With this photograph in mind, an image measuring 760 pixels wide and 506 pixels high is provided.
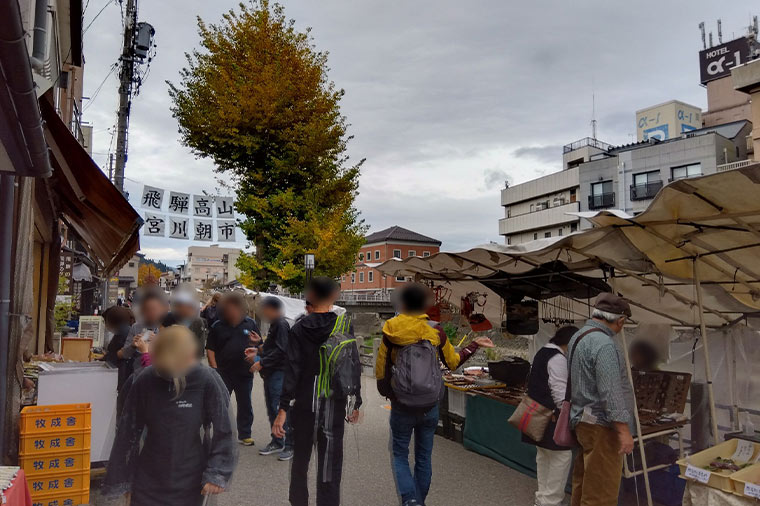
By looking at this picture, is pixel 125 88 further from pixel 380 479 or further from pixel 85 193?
pixel 380 479

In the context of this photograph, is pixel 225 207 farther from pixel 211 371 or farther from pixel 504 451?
pixel 211 371

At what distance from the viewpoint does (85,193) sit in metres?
6.10

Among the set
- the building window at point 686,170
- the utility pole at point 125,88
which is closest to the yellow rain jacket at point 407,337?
the utility pole at point 125,88

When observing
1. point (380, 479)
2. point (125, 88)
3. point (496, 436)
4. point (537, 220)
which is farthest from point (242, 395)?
point (537, 220)

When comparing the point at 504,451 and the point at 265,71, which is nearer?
the point at 504,451

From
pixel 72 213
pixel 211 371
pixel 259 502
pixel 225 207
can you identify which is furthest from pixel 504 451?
pixel 225 207

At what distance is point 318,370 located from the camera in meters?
4.10

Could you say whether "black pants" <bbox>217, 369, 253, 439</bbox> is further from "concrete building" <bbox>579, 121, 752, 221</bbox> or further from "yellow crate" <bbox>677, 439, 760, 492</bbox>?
"concrete building" <bbox>579, 121, 752, 221</bbox>

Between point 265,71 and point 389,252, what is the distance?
56472 millimetres

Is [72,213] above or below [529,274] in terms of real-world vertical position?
above

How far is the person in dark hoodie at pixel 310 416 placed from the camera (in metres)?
4.02

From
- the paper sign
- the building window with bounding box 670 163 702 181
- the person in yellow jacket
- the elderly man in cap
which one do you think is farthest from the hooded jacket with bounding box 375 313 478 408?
the building window with bounding box 670 163 702 181

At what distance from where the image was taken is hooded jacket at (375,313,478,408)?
452 centimetres

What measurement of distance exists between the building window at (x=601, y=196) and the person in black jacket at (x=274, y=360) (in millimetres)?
38594
